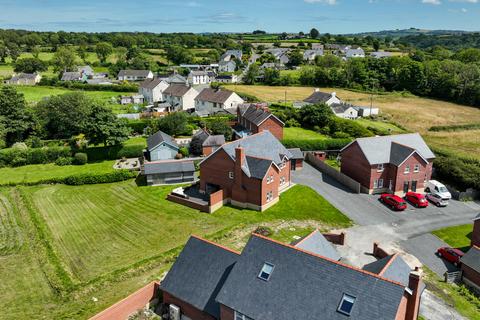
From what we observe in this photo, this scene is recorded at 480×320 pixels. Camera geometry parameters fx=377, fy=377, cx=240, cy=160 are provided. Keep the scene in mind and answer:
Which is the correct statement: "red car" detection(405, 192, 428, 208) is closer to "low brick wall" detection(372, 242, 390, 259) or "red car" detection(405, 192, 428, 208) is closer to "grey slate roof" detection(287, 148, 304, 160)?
"low brick wall" detection(372, 242, 390, 259)

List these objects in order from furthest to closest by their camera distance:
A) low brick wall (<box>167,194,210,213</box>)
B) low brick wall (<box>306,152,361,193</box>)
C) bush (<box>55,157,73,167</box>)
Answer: bush (<box>55,157,73,167</box>) → low brick wall (<box>306,152,361,193</box>) → low brick wall (<box>167,194,210,213</box>)

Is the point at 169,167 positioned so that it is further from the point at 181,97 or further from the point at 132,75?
the point at 132,75

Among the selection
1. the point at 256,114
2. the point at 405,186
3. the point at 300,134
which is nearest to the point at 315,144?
the point at 300,134

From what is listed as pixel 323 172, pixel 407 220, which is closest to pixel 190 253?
pixel 407 220

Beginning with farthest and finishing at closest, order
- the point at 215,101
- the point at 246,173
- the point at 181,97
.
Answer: the point at 181,97 < the point at 215,101 < the point at 246,173

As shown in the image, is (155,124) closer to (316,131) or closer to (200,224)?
(316,131)

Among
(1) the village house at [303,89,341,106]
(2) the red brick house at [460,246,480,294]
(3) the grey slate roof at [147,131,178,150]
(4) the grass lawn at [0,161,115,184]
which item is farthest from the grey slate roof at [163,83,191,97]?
(2) the red brick house at [460,246,480,294]

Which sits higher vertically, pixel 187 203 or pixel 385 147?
pixel 385 147

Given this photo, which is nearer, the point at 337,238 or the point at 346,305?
the point at 346,305
